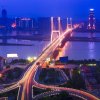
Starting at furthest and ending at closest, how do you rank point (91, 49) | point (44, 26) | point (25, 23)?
1. point (25, 23)
2. point (44, 26)
3. point (91, 49)

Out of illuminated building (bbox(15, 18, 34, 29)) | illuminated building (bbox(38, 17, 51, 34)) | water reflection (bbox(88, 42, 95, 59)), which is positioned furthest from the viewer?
illuminated building (bbox(15, 18, 34, 29))

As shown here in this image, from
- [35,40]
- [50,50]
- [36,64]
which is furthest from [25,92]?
[35,40]

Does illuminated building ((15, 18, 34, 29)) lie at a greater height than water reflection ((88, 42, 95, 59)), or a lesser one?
greater

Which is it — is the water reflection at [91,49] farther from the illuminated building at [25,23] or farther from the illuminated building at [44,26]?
the illuminated building at [25,23]

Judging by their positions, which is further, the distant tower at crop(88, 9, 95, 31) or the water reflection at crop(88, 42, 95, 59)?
the distant tower at crop(88, 9, 95, 31)

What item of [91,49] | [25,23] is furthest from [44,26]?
[91,49]

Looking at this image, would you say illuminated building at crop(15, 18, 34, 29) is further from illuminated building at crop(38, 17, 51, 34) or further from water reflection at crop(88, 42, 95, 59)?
water reflection at crop(88, 42, 95, 59)

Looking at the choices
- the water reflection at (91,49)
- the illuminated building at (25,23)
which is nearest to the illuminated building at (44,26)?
the illuminated building at (25,23)

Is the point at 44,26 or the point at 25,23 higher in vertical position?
the point at 25,23

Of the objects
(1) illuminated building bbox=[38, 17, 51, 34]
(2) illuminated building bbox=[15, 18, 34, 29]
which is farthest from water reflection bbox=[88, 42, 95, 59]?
(2) illuminated building bbox=[15, 18, 34, 29]

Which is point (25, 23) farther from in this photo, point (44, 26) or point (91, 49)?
point (91, 49)

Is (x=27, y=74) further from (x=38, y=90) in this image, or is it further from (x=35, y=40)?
(x=35, y=40)
